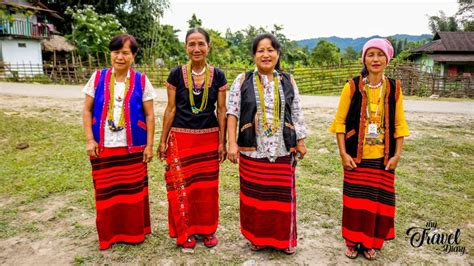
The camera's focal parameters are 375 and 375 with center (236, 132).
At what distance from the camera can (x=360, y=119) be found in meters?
2.75

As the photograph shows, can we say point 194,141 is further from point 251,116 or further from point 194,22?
point 194,22

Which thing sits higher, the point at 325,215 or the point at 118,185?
the point at 118,185

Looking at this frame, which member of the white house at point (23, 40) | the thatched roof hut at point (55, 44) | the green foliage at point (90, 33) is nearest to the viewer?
the white house at point (23, 40)

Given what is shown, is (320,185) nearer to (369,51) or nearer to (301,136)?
(301,136)

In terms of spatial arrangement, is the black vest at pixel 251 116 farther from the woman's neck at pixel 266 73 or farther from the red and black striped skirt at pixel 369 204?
the red and black striped skirt at pixel 369 204

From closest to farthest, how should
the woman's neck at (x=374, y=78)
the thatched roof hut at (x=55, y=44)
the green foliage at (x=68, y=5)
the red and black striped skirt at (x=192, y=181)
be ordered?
the woman's neck at (x=374, y=78), the red and black striped skirt at (x=192, y=181), the thatched roof hut at (x=55, y=44), the green foliage at (x=68, y=5)

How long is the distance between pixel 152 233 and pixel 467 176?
418 cm

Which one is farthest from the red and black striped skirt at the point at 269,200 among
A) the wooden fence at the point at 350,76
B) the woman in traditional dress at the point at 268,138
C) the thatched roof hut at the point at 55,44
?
the thatched roof hut at the point at 55,44

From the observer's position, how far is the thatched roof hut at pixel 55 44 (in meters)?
23.6

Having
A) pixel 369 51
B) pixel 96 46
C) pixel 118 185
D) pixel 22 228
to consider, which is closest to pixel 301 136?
pixel 369 51

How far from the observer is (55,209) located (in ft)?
12.9

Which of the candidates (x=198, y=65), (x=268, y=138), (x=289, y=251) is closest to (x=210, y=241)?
(x=289, y=251)

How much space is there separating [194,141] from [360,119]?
4.14 feet

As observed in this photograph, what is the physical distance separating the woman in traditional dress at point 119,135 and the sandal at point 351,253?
1.70 m
